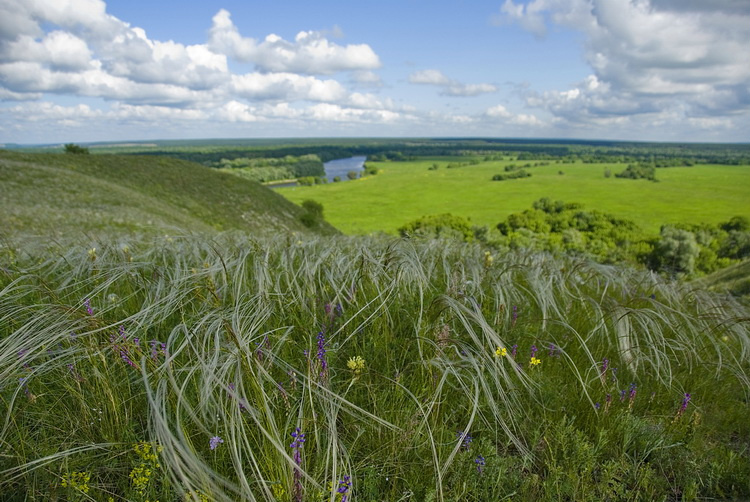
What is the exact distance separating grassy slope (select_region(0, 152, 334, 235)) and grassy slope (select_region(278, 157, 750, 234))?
34.9 meters

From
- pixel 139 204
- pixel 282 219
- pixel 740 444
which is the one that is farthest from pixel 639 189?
pixel 740 444

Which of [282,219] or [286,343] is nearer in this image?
[286,343]

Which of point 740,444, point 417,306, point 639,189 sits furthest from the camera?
point 639,189

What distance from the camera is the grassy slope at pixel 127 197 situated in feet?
77.9

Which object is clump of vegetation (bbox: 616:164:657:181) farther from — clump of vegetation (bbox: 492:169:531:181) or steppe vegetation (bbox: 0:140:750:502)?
steppe vegetation (bbox: 0:140:750:502)

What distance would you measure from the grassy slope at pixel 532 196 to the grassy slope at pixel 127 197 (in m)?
34.9

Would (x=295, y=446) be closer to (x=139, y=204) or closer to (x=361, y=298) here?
(x=361, y=298)

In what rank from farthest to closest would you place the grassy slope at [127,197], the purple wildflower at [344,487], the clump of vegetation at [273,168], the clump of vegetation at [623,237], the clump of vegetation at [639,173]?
the clump of vegetation at [639,173]
the clump of vegetation at [273,168]
the clump of vegetation at [623,237]
the grassy slope at [127,197]
the purple wildflower at [344,487]

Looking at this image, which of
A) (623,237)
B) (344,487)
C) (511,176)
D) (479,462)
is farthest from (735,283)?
(511,176)

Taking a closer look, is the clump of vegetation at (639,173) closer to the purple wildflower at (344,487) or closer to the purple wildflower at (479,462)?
the purple wildflower at (479,462)

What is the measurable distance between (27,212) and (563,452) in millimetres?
30431

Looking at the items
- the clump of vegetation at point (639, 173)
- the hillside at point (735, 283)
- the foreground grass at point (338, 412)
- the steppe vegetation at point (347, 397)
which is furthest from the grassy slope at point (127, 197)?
the clump of vegetation at point (639, 173)

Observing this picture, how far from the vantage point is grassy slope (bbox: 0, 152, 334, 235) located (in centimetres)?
2373

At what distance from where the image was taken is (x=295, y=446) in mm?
1646
